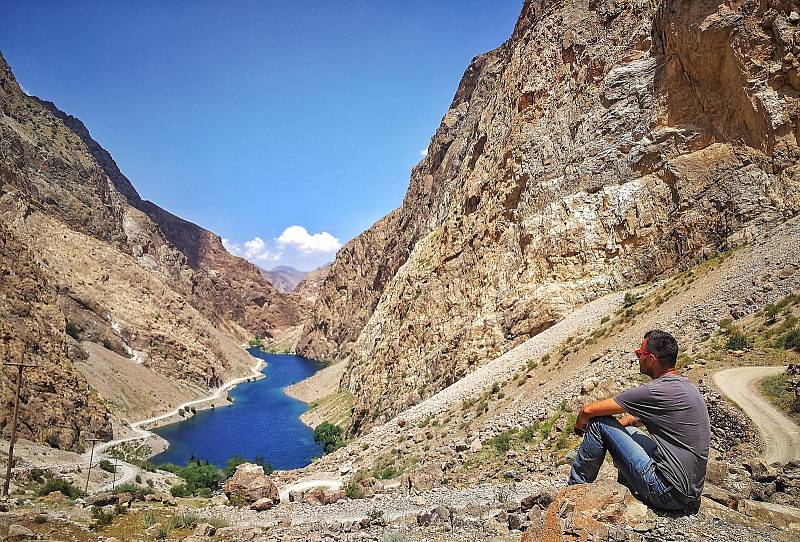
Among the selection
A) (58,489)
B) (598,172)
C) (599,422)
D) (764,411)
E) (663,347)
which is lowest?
(764,411)

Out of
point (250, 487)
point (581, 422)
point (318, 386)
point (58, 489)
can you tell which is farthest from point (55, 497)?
point (318, 386)

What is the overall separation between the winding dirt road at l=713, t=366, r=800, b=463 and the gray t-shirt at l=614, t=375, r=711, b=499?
18.5 feet

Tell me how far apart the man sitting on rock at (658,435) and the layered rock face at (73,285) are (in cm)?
3476

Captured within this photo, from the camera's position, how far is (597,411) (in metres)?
4.35

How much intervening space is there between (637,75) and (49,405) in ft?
144

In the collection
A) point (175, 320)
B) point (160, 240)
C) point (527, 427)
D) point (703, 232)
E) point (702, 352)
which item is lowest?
point (527, 427)

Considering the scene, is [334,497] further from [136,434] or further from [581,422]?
[136,434]

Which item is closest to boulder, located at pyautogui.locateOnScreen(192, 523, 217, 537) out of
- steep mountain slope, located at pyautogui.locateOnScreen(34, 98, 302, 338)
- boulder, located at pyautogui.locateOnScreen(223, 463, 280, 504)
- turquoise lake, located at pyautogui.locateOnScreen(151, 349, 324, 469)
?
→ boulder, located at pyautogui.locateOnScreen(223, 463, 280, 504)

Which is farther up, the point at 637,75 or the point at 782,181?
the point at 637,75

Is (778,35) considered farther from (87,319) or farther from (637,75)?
(87,319)

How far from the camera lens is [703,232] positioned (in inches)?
922

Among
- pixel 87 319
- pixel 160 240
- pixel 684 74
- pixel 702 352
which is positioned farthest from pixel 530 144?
pixel 160 240

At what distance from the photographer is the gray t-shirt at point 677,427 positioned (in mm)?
4094

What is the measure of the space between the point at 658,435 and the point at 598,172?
27.1 m
